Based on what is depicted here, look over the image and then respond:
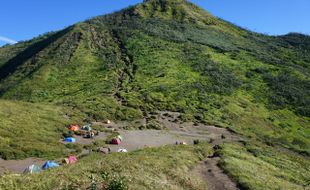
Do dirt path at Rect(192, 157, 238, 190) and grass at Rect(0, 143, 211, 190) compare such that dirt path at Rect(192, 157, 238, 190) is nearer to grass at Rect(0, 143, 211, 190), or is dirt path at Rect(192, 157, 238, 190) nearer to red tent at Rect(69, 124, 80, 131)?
grass at Rect(0, 143, 211, 190)

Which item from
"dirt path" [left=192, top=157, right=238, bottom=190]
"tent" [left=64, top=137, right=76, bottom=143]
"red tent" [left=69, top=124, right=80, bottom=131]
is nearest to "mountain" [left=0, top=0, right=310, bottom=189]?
"tent" [left=64, top=137, right=76, bottom=143]

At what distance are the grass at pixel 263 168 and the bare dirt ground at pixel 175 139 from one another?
1.31 metres

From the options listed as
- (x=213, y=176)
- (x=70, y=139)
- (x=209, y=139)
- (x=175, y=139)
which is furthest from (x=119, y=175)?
(x=209, y=139)

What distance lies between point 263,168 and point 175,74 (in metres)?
60.0

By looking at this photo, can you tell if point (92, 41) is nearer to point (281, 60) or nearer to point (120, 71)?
point (120, 71)

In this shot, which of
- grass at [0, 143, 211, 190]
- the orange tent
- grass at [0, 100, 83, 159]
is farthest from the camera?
the orange tent

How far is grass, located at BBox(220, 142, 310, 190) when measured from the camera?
3672 centimetres

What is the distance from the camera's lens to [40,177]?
24.3 meters

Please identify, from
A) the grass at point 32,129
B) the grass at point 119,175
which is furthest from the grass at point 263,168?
the grass at point 32,129

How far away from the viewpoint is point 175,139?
62562 mm

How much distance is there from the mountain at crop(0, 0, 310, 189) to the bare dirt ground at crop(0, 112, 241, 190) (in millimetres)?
2714

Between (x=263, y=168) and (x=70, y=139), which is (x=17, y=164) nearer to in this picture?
(x=70, y=139)

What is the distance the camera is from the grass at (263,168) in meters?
36.7

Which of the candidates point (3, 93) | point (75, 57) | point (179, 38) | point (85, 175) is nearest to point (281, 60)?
point (179, 38)
